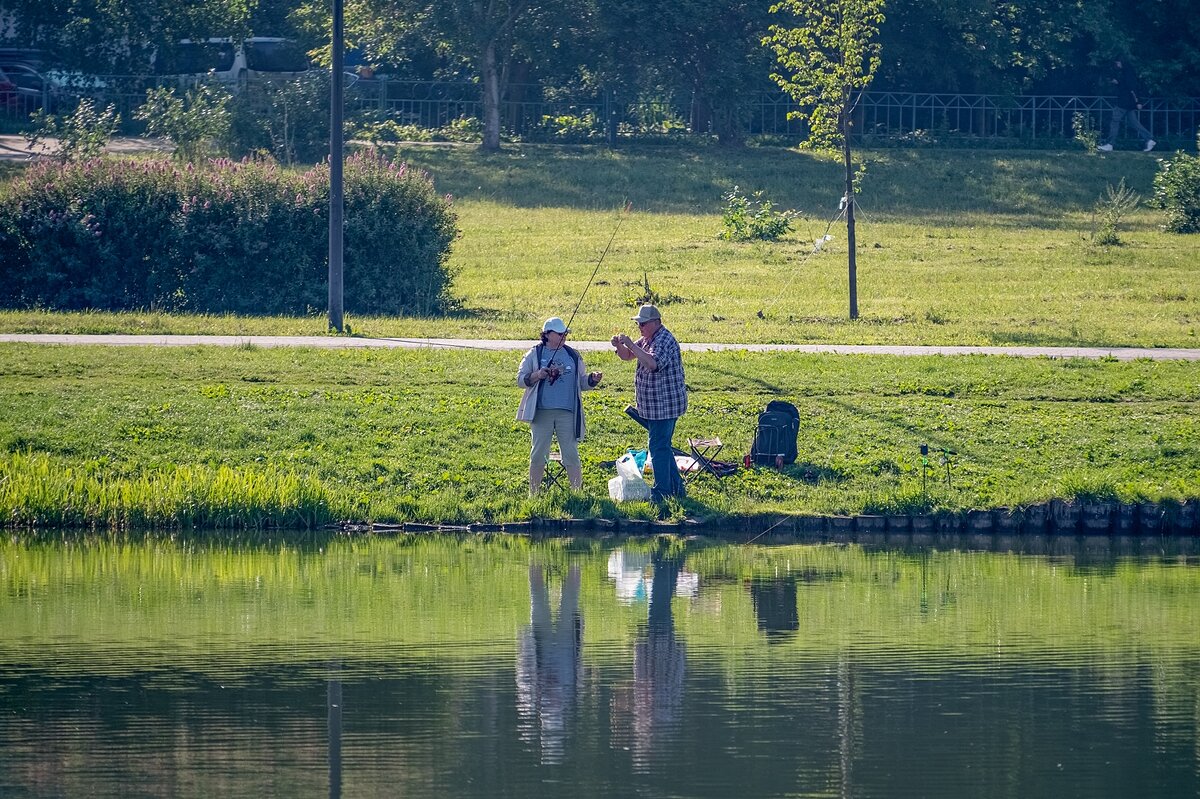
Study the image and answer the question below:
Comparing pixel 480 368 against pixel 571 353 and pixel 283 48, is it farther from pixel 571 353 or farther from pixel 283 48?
pixel 283 48

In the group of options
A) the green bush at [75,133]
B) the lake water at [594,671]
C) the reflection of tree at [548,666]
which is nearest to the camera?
the lake water at [594,671]

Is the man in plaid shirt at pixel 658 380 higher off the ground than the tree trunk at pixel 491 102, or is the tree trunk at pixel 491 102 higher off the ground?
the tree trunk at pixel 491 102

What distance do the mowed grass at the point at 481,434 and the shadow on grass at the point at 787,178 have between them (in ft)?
70.9

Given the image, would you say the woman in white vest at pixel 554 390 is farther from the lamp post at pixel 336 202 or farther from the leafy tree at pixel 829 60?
the leafy tree at pixel 829 60

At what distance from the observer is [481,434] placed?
19.6m

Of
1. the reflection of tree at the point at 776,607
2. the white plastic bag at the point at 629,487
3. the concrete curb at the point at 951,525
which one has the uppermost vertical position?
the white plastic bag at the point at 629,487

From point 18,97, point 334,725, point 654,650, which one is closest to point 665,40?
point 18,97

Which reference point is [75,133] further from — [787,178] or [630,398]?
[630,398]

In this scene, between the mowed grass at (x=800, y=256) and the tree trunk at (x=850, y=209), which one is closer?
the mowed grass at (x=800, y=256)

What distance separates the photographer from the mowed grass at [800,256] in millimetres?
27672

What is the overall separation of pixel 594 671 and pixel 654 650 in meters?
0.68

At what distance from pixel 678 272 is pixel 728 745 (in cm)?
2553

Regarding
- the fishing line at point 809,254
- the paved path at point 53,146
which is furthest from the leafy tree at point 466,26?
the fishing line at point 809,254

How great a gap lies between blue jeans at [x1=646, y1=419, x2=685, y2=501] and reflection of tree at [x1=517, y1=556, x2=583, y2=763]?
9.24ft
